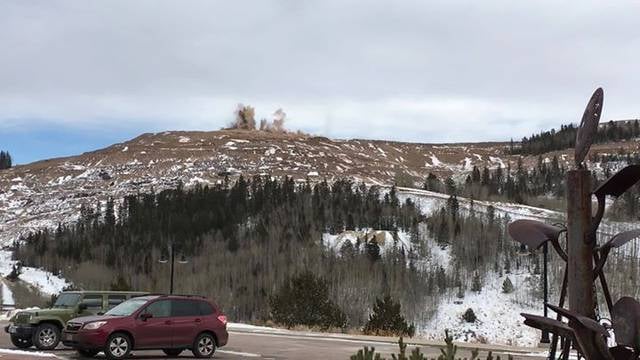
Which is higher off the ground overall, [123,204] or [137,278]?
[123,204]

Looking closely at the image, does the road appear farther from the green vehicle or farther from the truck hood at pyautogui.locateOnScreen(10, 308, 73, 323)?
the truck hood at pyautogui.locateOnScreen(10, 308, 73, 323)

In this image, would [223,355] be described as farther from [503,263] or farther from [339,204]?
[339,204]

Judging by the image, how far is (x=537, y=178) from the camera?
175m

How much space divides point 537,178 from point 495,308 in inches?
3140

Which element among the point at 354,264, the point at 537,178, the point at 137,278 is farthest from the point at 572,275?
the point at 537,178

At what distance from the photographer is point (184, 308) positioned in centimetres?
2080

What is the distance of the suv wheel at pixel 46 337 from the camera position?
22.4 m

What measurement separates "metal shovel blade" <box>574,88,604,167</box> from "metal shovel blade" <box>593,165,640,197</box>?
481mm

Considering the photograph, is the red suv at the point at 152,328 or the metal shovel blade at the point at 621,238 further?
the red suv at the point at 152,328

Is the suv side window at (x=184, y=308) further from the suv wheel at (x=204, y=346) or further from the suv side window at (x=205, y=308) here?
the suv wheel at (x=204, y=346)

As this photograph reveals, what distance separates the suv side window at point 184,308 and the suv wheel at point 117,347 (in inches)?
59.9

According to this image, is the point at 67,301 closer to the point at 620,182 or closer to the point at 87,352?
the point at 87,352

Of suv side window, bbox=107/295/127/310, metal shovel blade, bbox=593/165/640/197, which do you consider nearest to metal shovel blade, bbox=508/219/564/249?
Answer: metal shovel blade, bbox=593/165/640/197

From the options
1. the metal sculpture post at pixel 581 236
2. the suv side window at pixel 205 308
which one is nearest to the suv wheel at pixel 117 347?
the suv side window at pixel 205 308
